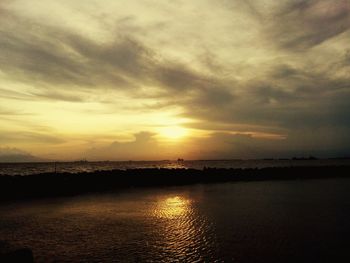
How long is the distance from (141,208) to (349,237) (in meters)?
11.9

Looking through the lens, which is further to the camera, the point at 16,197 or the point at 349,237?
the point at 16,197

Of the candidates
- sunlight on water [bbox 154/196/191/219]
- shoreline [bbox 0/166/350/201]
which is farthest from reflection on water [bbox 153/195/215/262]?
shoreline [bbox 0/166/350/201]

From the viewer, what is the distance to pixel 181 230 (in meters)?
14.4

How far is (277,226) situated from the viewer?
15141 mm

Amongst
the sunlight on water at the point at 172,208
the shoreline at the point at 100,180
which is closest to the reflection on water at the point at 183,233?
the sunlight on water at the point at 172,208

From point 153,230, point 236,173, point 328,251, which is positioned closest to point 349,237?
point 328,251

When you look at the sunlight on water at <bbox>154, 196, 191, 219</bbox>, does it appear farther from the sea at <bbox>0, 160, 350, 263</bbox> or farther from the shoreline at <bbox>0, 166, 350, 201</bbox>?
the shoreline at <bbox>0, 166, 350, 201</bbox>

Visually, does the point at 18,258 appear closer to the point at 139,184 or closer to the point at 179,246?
the point at 179,246

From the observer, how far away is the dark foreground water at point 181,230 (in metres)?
11.0

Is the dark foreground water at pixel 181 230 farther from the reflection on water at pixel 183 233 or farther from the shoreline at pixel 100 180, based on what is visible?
the shoreline at pixel 100 180

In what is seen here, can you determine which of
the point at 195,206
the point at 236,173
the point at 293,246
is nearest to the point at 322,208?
the point at 195,206

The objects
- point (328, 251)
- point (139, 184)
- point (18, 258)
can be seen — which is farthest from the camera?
point (139, 184)

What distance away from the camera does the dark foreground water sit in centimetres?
1102

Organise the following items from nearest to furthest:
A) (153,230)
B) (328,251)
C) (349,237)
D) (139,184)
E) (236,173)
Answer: (328,251) < (349,237) < (153,230) < (139,184) < (236,173)
